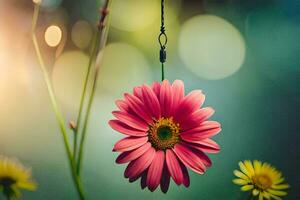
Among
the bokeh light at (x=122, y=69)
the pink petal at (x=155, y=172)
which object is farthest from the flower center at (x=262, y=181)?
the bokeh light at (x=122, y=69)

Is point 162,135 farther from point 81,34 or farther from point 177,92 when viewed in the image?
point 81,34

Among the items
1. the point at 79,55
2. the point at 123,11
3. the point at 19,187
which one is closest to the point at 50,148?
the point at 19,187

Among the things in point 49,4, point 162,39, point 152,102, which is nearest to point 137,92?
Result: point 152,102

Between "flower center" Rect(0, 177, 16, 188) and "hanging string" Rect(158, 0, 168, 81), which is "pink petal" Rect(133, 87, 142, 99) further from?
"flower center" Rect(0, 177, 16, 188)

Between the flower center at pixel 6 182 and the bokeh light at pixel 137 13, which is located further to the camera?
the bokeh light at pixel 137 13

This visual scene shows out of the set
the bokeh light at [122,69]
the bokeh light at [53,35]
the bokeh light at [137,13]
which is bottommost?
the bokeh light at [122,69]

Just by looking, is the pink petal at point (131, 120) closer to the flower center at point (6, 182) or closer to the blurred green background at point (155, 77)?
the blurred green background at point (155, 77)

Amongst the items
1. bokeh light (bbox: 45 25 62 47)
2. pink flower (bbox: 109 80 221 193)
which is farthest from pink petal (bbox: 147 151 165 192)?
bokeh light (bbox: 45 25 62 47)
